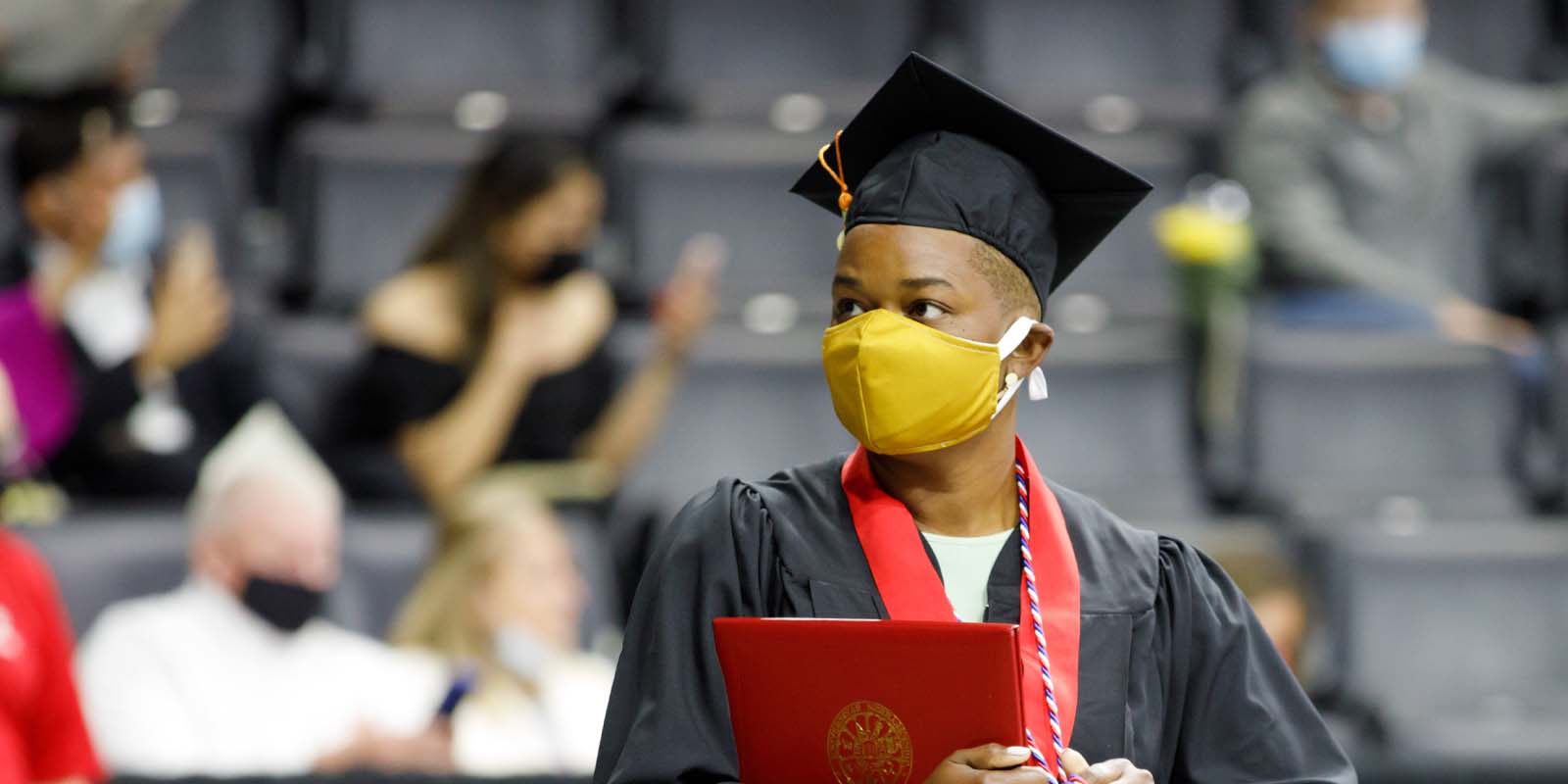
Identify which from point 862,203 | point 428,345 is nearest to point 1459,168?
point 428,345

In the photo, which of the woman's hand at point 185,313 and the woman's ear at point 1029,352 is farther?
the woman's hand at point 185,313

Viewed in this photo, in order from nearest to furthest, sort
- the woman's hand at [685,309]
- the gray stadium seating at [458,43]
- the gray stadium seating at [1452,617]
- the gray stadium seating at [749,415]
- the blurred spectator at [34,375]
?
1. the gray stadium seating at [1452,617]
2. the blurred spectator at [34,375]
3. the woman's hand at [685,309]
4. the gray stadium seating at [749,415]
5. the gray stadium seating at [458,43]

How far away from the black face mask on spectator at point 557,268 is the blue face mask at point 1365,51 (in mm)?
2122

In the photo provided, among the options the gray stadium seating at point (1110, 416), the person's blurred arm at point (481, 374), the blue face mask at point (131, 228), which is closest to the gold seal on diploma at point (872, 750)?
the person's blurred arm at point (481, 374)

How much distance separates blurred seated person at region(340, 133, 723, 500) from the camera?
15.0ft

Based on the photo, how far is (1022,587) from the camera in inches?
79.7

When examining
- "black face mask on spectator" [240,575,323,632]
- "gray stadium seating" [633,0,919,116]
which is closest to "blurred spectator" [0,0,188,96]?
"gray stadium seating" [633,0,919,116]

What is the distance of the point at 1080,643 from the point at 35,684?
186 centimetres

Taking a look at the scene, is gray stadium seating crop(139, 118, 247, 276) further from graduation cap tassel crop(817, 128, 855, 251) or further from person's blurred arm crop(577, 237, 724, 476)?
graduation cap tassel crop(817, 128, 855, 251)

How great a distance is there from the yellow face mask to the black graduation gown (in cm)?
13

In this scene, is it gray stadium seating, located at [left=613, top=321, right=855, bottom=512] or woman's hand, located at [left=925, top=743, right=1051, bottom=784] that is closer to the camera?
woman's hand, located at [left=925, top=743, right=1051, bottom=784]

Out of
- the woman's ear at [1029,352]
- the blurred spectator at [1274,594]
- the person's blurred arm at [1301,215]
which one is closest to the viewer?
the woman's ear at [1029,352]

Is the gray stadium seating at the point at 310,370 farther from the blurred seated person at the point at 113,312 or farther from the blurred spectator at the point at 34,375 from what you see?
the blurred spectator at the point at 34,375

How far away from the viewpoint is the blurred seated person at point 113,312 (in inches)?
180
